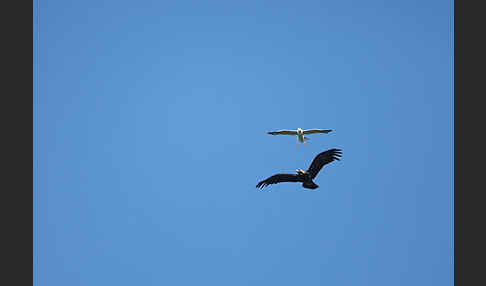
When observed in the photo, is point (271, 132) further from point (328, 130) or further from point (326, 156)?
point (326, 156)

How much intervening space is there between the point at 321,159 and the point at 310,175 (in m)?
1.31

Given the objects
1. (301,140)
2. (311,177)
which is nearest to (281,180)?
(311,177)

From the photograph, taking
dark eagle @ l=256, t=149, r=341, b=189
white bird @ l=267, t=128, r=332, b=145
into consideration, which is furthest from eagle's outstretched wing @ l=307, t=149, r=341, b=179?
white bird @ l=267, t=128, r=332, b=145

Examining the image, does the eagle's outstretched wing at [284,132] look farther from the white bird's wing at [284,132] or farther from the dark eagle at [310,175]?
the dark eagle at [310,175]

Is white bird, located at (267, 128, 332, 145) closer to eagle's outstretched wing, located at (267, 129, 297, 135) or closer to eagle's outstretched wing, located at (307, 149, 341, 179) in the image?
eagle's outstretched wing, located at (267, 129, 297, 135)

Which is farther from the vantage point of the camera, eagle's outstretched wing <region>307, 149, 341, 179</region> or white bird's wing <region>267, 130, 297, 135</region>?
white bird's wing <region>267, 130, 297, 135</region>

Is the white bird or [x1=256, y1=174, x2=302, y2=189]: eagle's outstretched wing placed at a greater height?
the white bird

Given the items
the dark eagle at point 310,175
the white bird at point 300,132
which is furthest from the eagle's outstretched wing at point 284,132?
the dark eagle at point 310,175

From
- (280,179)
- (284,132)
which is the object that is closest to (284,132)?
(284,132)

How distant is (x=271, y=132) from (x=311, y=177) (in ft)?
22.5

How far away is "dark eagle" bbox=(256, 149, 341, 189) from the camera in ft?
125

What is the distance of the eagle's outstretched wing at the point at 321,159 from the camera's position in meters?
38.0

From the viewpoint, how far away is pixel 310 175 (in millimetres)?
38688

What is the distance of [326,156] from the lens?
38219 millimetres
